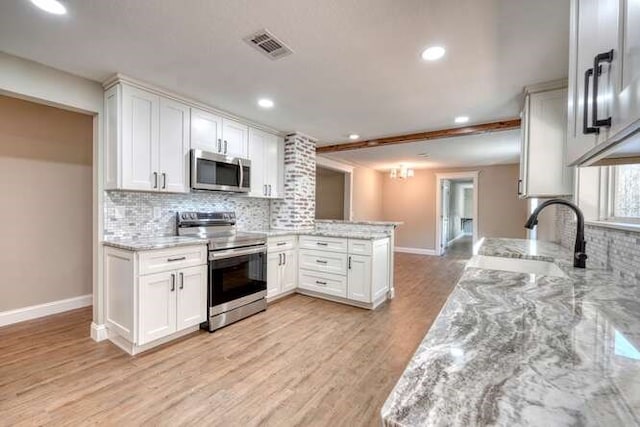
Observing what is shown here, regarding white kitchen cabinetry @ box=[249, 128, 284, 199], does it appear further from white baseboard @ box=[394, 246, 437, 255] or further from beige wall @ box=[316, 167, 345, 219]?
white baseboard @ box=[394, 246, 437, 255]

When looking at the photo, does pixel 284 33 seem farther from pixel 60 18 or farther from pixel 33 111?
pixel 33 111

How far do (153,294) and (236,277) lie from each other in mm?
827

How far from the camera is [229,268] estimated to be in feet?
9.81

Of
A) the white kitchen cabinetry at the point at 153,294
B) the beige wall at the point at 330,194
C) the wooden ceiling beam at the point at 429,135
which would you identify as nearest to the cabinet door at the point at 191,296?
the white kitchen cabinetry at the point at 153,294

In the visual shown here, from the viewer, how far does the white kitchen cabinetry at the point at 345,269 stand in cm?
347

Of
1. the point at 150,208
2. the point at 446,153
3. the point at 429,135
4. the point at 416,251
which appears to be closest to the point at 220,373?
the point at 150,208

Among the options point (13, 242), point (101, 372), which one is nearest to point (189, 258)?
point (101, 372)

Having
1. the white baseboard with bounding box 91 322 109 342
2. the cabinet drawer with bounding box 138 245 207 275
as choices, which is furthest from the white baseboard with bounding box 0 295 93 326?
the cabinet drawer with bounding box 138 245 207 275

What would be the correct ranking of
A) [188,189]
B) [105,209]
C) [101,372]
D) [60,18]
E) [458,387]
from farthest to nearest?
[188,189], [105,209], [101,372], [60,18], [458,387]

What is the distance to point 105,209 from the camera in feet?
8.68

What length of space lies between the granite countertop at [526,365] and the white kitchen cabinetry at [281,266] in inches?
109

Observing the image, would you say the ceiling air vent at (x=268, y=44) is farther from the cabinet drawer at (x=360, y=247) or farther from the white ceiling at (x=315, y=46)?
the cabinet drawer at (x=360, y=247)

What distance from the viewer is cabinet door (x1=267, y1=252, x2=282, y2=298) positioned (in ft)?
11.7

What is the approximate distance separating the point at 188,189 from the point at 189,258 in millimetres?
779
